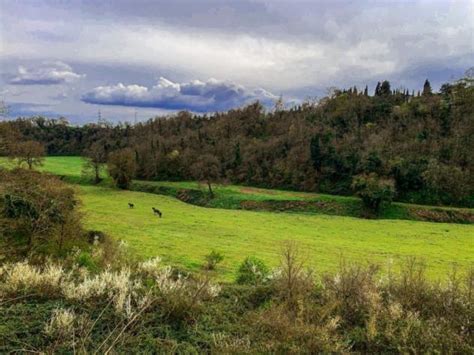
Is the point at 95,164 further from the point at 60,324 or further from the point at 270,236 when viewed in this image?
the point at 60,324

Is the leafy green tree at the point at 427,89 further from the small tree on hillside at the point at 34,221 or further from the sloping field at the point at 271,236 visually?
the small tree on hillside at the point at 34,221

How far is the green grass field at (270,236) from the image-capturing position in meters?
27.3

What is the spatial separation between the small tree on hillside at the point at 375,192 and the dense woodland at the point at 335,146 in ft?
9.38

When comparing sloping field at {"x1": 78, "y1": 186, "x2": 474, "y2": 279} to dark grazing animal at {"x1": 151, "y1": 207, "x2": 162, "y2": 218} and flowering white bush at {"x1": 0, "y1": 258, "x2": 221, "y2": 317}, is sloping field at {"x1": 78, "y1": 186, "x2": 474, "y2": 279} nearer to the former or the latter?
dark grazing animal at {"x1": 151, "y1": 207, "x2": 162, "y2": 218}

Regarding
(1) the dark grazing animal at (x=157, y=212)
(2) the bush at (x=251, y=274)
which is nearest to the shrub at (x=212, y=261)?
(2) the bush at (x=251, y=274)

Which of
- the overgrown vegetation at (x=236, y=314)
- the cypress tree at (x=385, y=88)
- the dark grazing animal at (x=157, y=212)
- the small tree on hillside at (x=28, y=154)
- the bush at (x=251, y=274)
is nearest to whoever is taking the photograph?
the overgrown vegetation at (x=236, y=314)

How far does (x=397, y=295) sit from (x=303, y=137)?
75.9m

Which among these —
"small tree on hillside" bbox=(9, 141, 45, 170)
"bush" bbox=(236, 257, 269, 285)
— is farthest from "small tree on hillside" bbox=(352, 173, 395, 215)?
"small tree on hillside" bbox=(9, 141, 45, 170)

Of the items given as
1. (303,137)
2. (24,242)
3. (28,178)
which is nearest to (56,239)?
(24,242)

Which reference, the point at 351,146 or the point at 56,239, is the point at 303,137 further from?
the point at 56,239

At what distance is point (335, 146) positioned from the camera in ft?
238

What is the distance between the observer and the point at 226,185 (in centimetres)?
7381

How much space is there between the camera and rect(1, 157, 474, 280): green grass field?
2734 centimetres

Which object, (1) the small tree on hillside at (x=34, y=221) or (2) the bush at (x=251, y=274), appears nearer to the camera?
(2) the bush at (x=251, y=274)
